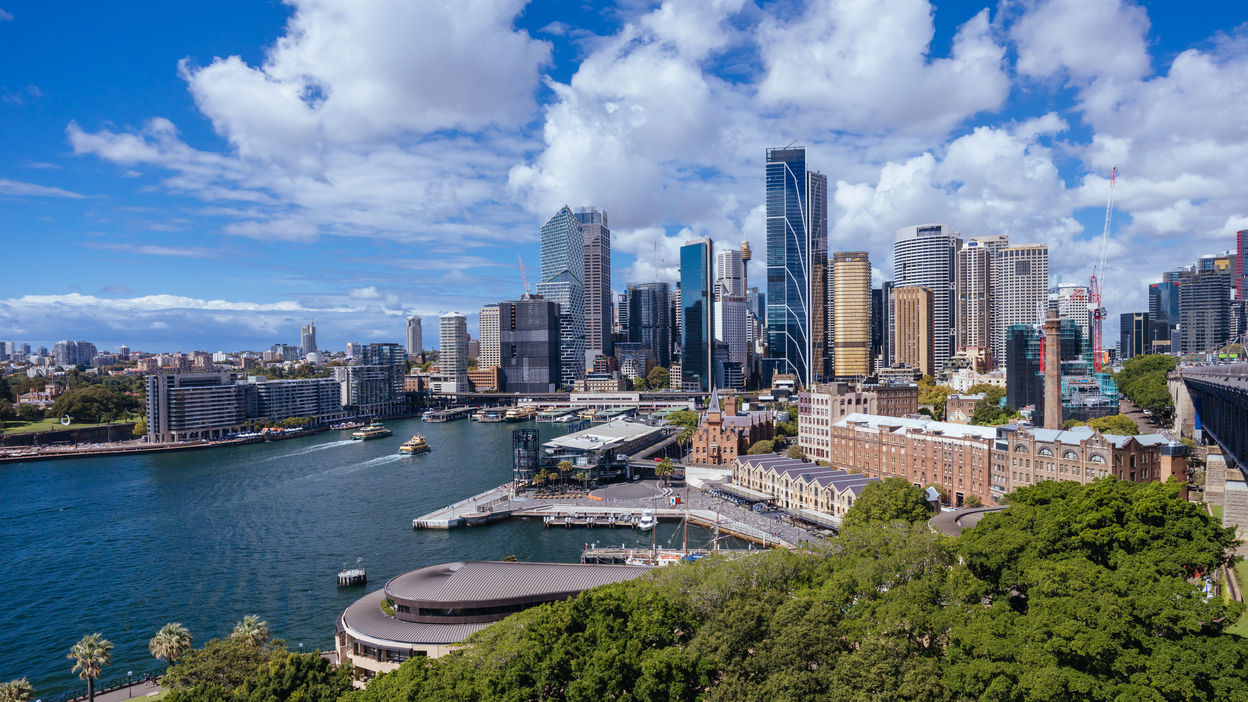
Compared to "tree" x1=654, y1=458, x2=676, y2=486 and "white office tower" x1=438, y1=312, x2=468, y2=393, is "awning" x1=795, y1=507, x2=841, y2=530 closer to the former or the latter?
"tree" x1=654, y1=458, x2=676, y2=486

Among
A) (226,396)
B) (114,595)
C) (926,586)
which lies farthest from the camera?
(226,396)

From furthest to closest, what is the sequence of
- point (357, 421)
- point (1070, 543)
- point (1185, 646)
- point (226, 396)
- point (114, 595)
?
point (357, 421) < point (226, 396) < point (114, 595) < point (1070, 543) < point (1185, 646)

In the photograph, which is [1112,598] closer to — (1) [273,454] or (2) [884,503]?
(2) [884,503]

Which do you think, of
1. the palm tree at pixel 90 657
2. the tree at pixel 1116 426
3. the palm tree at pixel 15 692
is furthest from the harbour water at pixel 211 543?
the tree at pixel 1116 426

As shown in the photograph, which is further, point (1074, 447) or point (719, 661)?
point (1074, 447)

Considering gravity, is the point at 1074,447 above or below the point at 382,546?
above

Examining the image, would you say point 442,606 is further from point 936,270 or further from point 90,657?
point 936,270

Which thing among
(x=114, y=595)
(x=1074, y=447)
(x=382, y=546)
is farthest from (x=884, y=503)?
(x=114, y=595)
